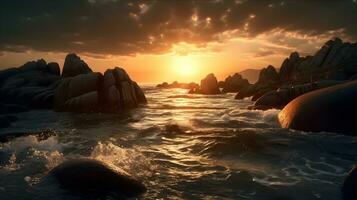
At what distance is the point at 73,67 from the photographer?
1857 inches

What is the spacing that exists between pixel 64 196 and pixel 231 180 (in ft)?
15.1

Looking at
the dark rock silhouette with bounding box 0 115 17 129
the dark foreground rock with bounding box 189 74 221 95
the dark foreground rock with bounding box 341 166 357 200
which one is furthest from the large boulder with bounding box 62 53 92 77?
the dark foreground rock with bounding box 341 166 357 200

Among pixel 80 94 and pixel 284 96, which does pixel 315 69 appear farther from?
pixel 80 94

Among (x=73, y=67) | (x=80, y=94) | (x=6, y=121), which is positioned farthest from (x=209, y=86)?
(x=6, y=121)

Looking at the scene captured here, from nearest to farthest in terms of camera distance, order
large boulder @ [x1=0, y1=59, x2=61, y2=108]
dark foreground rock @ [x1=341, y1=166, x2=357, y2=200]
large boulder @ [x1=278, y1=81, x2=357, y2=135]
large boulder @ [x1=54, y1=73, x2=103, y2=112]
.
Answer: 1. dark foreground rock @ [x1=341, y1=166, x2=357, y2=200]
2. large boulder @ [x1=278, y1=81, x2=357, y2=135]
3. large boulder @ [x1=54, y1=73, x2=103, y2=112]
4. large boulder @ [x1=0, y1=59, x2=61, y2=108]

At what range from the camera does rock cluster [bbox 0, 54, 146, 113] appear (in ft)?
107

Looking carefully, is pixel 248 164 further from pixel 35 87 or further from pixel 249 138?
pixel 35 87

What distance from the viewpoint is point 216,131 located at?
18.5m

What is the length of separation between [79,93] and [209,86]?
152 ft

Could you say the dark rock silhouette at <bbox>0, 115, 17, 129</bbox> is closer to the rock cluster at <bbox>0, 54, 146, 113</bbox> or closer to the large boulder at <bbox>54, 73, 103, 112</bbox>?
the large boulder at <bbox>54, 73, 103, 112</bbox>

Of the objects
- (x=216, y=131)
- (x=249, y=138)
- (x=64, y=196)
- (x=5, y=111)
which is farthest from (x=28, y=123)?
(x=64, y=196)

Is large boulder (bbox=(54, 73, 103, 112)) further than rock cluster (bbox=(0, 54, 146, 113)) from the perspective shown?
No

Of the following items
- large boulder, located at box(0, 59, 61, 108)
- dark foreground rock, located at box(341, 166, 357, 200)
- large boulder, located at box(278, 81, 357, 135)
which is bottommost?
dark foreground rock, located at box(341, 166, 357, 200)

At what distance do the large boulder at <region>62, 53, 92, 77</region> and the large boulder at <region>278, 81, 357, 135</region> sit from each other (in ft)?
118
